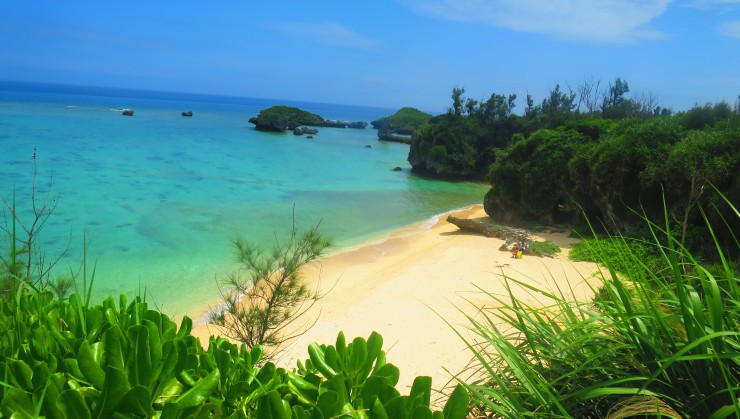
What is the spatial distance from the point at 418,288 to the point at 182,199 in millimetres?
14709

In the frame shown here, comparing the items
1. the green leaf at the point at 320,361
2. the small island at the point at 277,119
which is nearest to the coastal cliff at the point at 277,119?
the small island at the point at 277,119

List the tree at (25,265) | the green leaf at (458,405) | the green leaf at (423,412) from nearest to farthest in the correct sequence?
the green leaf at (423,412), the green leaf at (458,405), the tree at (25,265)

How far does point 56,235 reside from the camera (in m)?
15.3

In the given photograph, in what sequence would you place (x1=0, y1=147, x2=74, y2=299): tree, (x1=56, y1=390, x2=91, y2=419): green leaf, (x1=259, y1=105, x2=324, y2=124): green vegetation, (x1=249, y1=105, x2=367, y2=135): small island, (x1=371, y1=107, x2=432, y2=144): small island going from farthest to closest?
(x1=371, y1=107, x2=432, y2=144): small island < (x1=259, y1=105, x2=324, y2=124): green vegetation < (x1=249, y1=105, x2=367, y2=135): small island < (x1=0, y1=147, x2=74, y2=299): tree < (x1=56, y1=390, x2=91, y2=419): green leaf

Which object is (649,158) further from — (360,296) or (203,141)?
(203,141)

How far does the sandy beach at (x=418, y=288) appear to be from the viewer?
740cm

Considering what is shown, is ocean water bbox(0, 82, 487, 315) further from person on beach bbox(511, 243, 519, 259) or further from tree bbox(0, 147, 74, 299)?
person on beach bbox(511, 243, 519, 259)

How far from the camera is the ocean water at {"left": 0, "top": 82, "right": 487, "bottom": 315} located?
43.5 ft

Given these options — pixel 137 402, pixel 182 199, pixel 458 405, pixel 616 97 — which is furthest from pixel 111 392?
pixel 616 97

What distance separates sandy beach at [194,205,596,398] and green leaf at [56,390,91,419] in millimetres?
3420

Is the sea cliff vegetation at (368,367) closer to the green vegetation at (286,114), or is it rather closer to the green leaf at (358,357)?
the green leaf at (358,357)

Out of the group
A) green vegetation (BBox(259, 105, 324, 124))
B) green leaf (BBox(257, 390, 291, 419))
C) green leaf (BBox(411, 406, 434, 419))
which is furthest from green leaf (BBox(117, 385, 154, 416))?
green vegetation (BBox(259, 105, 324, 124))

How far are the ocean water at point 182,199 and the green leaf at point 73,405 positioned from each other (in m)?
1.71

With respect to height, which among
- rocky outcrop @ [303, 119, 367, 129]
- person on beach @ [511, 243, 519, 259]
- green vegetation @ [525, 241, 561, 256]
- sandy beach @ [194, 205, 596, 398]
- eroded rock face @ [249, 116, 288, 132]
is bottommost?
sandy beach @ [194, 205, 596, 398]
